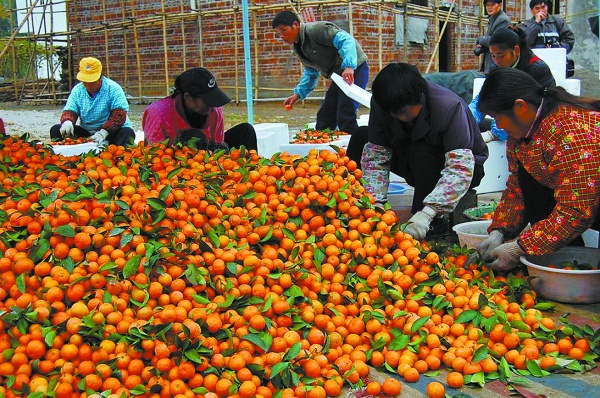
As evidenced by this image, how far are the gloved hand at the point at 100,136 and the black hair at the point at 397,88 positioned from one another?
3.12 metres

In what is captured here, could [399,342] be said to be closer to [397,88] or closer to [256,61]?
[397,88]

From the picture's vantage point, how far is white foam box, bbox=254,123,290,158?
5.30m

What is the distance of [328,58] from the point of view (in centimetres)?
557

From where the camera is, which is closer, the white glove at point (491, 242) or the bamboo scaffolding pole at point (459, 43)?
the white glove at point (491, 242)

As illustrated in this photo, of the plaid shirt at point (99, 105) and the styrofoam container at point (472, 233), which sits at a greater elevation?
the plaid shirt at point (99, 105)

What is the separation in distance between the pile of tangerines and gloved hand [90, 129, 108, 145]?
8.15ft

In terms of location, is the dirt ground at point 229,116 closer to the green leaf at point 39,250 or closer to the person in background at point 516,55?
the person in background at point 516,55

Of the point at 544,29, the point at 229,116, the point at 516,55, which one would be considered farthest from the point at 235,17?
the point at 516,55

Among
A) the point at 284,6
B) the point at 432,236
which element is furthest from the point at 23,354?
the point at 284,6

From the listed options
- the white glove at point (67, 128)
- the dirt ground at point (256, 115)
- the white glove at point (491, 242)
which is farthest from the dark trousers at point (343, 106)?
the dirt ground at point (256, 115)

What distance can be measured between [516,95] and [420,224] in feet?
2.60

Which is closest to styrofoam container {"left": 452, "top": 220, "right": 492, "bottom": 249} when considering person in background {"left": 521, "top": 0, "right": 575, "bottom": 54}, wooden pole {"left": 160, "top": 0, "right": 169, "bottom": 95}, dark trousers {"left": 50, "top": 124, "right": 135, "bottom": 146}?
dark trousers {"left": 50, "top": 124, "right": 135, "bottom": 146}

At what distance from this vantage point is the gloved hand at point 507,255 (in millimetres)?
2814

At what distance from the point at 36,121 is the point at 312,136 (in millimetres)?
8496
